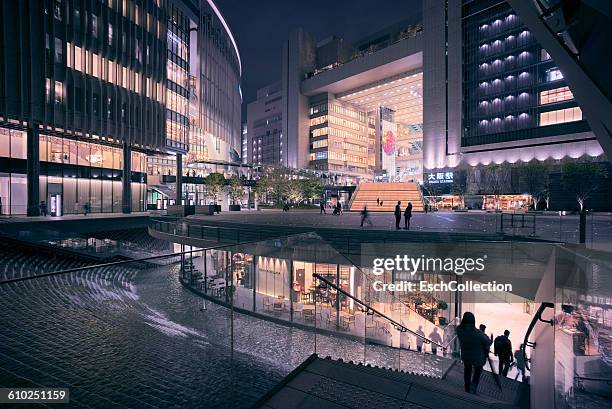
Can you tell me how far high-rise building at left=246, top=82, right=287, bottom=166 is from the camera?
482 ft

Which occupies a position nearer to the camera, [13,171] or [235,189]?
[13,171]

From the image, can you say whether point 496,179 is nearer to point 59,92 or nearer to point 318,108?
point 318,108

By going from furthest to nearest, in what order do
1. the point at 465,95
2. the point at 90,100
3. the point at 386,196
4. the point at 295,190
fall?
1. the point at 465,95
2. the point at 295,190
3. the point at 386,196
4. the point at 90,100

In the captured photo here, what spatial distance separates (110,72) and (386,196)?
43145 mm

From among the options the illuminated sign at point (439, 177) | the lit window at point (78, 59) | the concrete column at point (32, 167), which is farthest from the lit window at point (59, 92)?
the illuminated sign at point (439, 177)

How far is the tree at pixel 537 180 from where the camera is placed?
162ft

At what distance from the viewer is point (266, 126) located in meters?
153

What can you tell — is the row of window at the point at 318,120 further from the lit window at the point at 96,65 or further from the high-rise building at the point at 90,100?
the lit window at the point at 96,65

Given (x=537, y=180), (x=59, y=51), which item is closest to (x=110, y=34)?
(x=59, y=51)

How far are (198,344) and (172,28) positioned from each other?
202ft

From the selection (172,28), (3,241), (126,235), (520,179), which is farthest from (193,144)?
(520,179)

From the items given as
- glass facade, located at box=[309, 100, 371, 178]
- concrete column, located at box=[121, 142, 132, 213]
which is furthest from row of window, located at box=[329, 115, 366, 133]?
concrete column, located at box=[121, 142, 132, 213]

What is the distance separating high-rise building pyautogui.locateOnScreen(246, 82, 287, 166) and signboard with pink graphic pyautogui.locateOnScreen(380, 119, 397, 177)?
61.0m

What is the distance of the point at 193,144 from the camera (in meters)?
66.4
